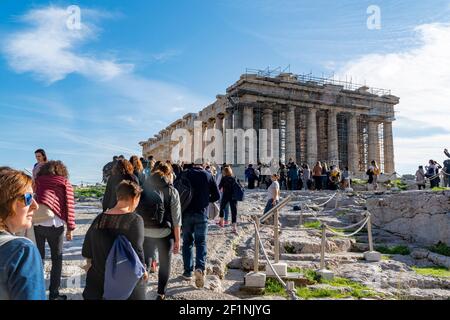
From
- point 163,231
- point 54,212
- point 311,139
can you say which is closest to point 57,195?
point 54,212

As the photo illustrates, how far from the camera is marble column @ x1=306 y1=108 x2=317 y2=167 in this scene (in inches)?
1542

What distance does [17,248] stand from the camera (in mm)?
2152

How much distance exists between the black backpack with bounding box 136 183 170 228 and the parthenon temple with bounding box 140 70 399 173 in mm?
31658

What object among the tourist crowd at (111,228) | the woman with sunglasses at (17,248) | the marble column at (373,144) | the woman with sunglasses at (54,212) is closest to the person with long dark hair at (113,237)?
the tourist crowd at (111,228)

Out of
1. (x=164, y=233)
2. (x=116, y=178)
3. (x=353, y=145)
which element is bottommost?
(x=164, y=233)

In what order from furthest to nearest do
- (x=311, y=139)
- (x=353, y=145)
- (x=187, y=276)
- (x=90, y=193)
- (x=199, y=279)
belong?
(x=353, y=145) → (x=311, y=139) → (x=90, y=193) → (x=187, y=276) → (x=199, y=279)

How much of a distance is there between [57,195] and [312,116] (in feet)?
119

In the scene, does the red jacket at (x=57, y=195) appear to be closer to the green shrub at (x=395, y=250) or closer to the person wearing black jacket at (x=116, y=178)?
the person wearing black jacket at (x=116, y=178)

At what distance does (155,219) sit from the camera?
524cm

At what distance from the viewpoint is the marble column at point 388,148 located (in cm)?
4403

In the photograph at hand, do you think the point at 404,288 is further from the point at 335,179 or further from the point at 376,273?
the point at 335,179

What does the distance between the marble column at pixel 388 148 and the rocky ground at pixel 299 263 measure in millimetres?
32830

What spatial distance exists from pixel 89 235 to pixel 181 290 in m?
2.23

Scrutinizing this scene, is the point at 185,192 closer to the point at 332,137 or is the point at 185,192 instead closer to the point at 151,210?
the point at 151,210
